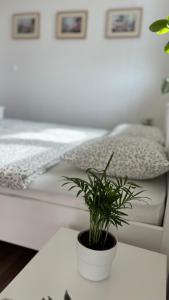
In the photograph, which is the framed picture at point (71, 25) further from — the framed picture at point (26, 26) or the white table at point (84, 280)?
the white table at point (84, 280)

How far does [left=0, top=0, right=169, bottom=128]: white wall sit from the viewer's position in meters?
2.78

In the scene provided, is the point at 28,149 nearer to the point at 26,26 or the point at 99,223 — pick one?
the point at 99,223

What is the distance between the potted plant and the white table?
0.05m

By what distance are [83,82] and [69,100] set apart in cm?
30

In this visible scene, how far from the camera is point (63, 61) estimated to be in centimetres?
306

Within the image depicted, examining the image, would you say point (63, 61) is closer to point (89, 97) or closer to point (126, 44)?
point (89, 97)

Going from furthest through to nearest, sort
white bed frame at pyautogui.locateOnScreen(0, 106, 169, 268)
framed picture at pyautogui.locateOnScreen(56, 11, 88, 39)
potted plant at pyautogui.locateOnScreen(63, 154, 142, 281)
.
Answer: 1. framed picture at pyautogui.locateOnScreen(56, 11, 88, 39)
2. white bed frame at pyautogui.locateOnScreen(0, 106, 169, 268)
3. potted plant at pyautogui.locateOnScreen(63, 154, 142, 281)

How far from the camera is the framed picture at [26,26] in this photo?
3.07 m

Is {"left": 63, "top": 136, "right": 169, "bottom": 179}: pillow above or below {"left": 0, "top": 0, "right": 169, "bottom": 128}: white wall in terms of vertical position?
below

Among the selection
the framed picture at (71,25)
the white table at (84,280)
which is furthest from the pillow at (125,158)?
the framed picture at (71,25)

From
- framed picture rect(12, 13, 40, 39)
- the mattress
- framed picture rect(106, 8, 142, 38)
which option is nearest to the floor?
the mattress

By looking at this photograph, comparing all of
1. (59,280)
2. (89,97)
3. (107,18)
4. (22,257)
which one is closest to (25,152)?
(22,257)

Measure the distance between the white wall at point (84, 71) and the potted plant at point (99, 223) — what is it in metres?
2.32

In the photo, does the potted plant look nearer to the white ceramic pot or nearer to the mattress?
the white ceramic pot
